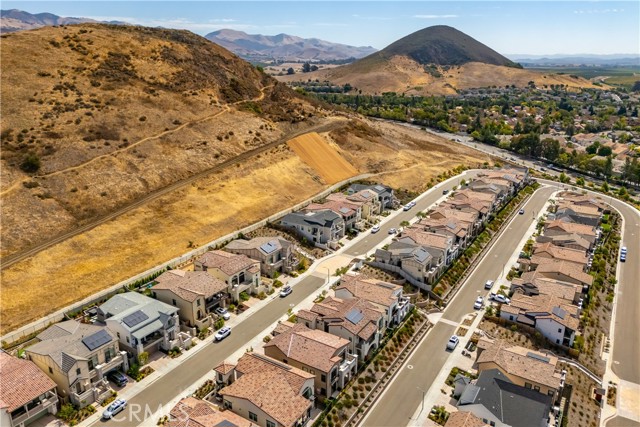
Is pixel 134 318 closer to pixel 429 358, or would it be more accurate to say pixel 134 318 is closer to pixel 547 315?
pixel 429 358

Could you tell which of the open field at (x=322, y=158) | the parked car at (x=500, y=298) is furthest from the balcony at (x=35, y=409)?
the open field at (x=322, y=158)

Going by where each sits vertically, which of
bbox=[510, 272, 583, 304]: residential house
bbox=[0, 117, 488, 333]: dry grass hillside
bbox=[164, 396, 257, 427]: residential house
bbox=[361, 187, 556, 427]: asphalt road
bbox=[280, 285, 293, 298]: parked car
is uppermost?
bbox=[0, 117, 488, 333]: dry grass hillside

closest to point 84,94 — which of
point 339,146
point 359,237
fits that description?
point 339,146

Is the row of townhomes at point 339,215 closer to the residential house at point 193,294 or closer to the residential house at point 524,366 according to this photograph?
the residential house at point 193,294

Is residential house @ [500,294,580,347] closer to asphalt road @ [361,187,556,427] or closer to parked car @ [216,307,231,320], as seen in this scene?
asphalt road @ [361,187,556,427]

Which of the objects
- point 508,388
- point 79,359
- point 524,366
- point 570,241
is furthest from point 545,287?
point 79,359

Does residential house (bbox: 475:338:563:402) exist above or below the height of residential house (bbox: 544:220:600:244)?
below

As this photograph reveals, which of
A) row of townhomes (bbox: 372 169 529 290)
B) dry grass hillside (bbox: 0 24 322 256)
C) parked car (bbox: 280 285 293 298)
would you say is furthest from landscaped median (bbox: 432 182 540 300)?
dry grass hillside (bbox: 0 24 322 256)
